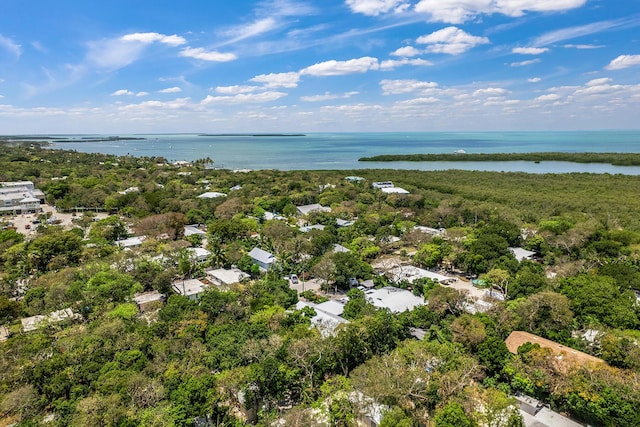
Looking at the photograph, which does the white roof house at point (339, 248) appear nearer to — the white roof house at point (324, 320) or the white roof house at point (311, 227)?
the white roof house at point (311, 227)

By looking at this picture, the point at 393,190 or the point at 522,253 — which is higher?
the point at 393,190

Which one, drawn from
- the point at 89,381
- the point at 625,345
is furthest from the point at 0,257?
the point at 625,345

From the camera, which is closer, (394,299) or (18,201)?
(394,299)

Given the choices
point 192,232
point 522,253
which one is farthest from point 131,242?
point 522,253

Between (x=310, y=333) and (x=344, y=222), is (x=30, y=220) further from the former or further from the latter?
(x=310, y=333)

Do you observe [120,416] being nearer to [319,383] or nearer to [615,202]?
[319,383]

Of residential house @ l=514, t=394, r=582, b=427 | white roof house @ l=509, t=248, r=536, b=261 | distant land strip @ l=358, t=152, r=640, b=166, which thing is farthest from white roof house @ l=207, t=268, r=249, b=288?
distant land strip @ l=358, t=152, r=640, b=166
